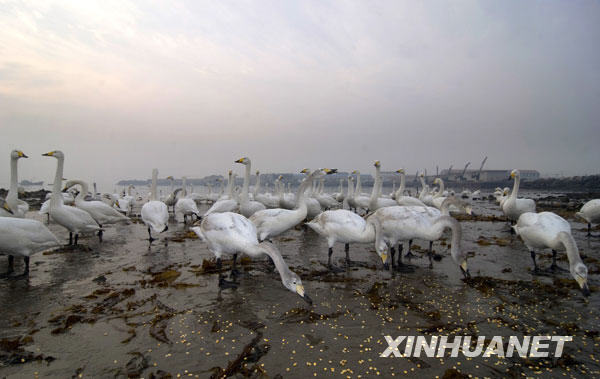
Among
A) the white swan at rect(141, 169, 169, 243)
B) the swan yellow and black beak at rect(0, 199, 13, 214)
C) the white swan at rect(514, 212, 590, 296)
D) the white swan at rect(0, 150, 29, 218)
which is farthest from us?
the white swan at rect(141, 169, 169, 243)

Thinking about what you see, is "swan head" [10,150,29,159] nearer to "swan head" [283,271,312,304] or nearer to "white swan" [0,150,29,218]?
"white swan" [0,150,29,218]

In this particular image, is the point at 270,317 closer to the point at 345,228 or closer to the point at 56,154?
the point at 345,228

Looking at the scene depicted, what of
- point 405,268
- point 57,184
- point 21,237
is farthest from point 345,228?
point 57,184

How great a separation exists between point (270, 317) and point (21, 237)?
6907 millimetres

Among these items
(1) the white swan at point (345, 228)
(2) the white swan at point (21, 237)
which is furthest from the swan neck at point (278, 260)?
(2) the white swan at point (21, 237)

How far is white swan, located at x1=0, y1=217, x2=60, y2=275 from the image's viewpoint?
758 centimetres

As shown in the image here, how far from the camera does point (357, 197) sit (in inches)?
890

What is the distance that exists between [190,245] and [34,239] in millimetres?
5509

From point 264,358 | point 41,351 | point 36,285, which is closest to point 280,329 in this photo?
point 264,358

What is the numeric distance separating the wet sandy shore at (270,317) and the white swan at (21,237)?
2.76ft

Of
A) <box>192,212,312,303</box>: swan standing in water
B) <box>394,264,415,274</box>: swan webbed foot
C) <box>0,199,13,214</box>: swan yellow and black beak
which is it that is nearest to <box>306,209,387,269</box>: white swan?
<box>394,264,415,274</box>: swan webbed foot


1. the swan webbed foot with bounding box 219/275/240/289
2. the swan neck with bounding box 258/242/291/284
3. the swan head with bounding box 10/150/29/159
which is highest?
the swan head with bounding box 10/150/29/159

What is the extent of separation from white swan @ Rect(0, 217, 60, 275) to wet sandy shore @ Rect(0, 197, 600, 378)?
2.76 ft

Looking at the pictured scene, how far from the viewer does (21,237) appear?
25.5ft
